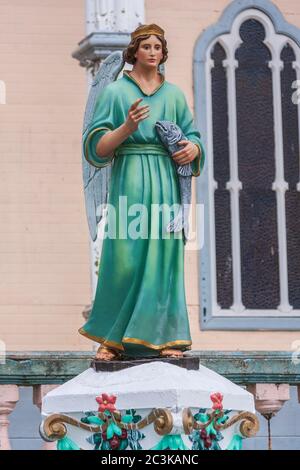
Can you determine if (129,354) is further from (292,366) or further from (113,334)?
(292,366)

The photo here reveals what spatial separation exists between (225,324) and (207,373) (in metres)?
5.27

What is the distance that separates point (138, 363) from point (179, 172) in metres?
0.97

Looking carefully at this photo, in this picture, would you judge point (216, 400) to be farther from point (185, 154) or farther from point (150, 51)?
point (150, 51)

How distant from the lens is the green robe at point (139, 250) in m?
8.77

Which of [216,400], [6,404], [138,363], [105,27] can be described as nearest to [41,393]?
[6,404]

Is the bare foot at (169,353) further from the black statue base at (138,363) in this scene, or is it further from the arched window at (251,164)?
the arched window at (251,164)

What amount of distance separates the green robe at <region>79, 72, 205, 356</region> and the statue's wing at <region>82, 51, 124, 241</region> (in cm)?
25

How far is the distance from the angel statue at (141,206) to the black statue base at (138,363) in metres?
0.03

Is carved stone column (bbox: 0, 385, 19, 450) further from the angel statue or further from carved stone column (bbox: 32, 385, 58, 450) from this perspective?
the angel statue

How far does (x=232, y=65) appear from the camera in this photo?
1447cm

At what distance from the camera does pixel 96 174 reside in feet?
31.0

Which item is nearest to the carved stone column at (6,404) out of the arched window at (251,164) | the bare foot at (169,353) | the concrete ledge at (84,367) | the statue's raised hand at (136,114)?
the concrete ledge at (84,367)

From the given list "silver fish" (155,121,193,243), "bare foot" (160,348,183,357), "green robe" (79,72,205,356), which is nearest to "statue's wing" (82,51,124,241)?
"green robe" (79,72,205,356)

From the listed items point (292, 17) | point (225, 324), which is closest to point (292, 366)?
point (225, 324)
